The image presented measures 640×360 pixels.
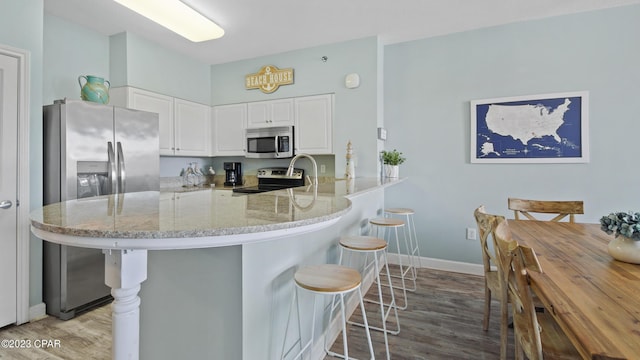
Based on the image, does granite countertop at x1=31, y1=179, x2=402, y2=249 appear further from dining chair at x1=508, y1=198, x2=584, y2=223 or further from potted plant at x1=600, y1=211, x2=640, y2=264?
dining chair at x1=508, y1=198, x2=584, y2=223

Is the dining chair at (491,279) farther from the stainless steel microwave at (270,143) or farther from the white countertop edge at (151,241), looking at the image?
the stainless steel microwave at (270,143)

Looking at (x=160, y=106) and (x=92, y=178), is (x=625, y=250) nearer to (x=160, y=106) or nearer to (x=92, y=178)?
(x=92, y=178)

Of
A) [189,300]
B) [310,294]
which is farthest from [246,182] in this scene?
[189,300]

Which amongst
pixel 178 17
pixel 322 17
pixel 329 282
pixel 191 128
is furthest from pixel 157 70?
pixel 329 282

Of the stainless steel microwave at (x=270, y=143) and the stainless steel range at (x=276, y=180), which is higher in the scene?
the stainless steel microwave at (x=270, y=143)

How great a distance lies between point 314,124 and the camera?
3.68 m

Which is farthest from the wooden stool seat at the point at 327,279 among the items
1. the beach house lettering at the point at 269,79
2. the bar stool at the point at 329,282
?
the beach house lettering at the point at 269,79

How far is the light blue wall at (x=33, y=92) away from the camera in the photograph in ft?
7.39

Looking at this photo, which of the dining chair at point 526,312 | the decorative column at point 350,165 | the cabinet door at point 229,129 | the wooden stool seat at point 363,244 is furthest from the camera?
the cabinet door at point 229,129

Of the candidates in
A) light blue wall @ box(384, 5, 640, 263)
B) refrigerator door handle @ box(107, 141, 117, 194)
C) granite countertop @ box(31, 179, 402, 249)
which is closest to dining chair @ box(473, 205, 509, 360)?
granite countertop @ box(31, 179, 402, 249)

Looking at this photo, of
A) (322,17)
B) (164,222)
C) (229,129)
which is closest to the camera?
(164,222)

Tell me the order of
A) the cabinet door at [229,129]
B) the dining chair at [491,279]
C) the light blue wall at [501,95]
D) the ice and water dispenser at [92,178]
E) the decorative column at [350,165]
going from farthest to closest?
the cabinet door at [229,129], the decorative column at [350,165], the light blue wall at [501,95], the ice and water dispenser at [92,178], the dining chair at [491,279]

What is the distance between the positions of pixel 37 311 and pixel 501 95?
467 centimetres

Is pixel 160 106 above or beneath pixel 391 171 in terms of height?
above
